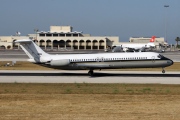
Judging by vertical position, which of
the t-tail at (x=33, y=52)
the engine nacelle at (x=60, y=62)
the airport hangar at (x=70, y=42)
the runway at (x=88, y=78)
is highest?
the airport hangar at (x=70, y=42)

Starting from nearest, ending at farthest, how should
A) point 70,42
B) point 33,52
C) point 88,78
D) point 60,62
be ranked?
1. point 88,78
2. point 60,62
3. point 33,52
4. point 70,42

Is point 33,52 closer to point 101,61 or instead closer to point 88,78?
point 88,78

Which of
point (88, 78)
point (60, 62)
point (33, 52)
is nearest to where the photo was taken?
point (88, 78)

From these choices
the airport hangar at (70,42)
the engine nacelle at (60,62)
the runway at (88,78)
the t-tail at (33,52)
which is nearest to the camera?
the runway at (88,78)

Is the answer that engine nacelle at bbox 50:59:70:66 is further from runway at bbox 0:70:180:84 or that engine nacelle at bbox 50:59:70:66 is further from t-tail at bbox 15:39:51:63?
runway at bbox 0:70:180:84

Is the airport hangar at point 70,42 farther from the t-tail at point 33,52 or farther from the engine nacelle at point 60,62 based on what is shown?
the engine nacelle at point 60,62

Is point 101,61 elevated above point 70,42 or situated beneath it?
situated beneath

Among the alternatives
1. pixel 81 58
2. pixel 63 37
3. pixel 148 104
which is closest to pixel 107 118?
pixel 148 104

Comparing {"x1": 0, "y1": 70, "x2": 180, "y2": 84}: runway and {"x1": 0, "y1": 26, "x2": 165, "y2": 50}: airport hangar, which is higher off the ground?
{"x1": 0, "y1": 26, "x2": 165, "y2": 50}: airport hangar

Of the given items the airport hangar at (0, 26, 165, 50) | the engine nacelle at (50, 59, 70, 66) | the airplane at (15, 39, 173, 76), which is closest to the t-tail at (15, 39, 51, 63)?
the airplane at (15, 39, 173, 76)

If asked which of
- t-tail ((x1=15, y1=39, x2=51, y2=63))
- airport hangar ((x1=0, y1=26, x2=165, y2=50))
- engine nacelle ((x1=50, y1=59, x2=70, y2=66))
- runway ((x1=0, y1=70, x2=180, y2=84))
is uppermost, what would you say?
airport hangar ((x1=0, y1=26, x2=165, y2=50))

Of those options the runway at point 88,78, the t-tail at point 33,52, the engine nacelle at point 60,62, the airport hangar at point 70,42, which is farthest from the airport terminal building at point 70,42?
the engine nacelle at point 60,62

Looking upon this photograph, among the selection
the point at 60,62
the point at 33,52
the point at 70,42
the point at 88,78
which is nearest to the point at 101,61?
the point at 88,78

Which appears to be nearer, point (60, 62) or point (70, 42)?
point (60, 62)
